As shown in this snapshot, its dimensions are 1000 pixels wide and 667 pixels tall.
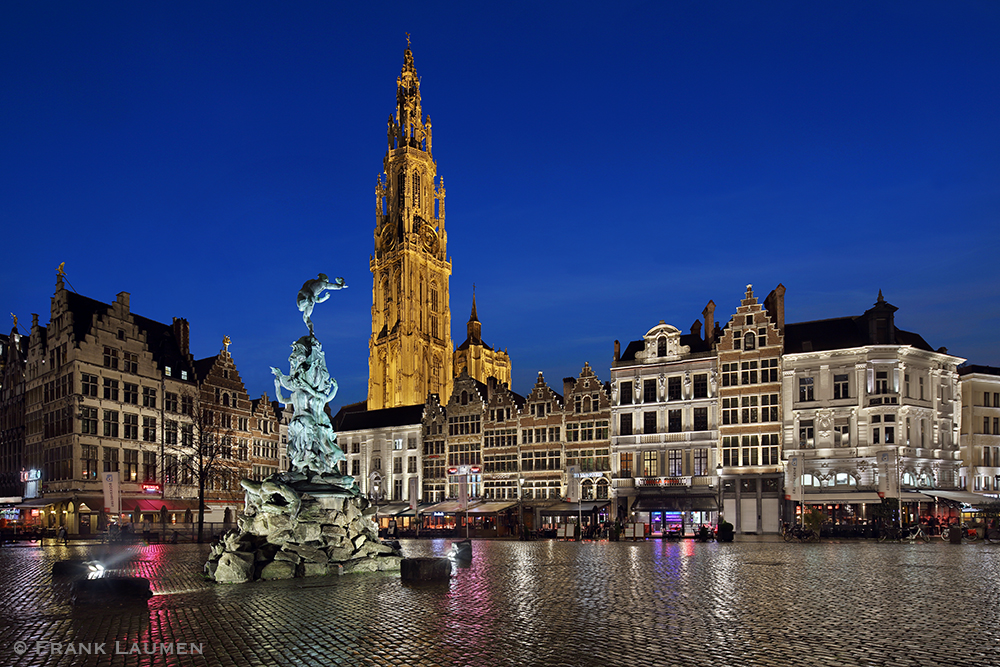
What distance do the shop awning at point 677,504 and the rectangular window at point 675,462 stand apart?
65.5 inches

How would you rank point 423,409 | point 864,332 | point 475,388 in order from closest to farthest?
point 864,332 < point 475,388 < point 423,409

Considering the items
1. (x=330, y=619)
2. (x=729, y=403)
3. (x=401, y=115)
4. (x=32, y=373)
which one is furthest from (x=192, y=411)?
(x=401, y=115)

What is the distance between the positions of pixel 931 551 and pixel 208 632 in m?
27.9

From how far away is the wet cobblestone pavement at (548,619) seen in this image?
11.1m

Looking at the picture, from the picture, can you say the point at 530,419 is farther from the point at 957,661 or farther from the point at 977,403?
the point at 957,661

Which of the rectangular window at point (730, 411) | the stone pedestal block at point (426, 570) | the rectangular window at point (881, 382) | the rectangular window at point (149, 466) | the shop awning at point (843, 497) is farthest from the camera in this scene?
the rectangular window at point (149, 466)

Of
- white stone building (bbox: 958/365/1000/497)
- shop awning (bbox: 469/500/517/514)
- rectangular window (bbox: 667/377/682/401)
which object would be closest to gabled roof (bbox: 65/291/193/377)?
shop awning (bbox: 469/500/517/514)

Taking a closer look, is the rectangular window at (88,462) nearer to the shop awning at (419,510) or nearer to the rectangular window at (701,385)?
the shop awning at (419,510)

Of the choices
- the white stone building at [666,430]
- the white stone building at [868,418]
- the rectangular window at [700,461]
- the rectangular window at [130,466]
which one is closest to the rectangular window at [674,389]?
the white stone building at [666,430]

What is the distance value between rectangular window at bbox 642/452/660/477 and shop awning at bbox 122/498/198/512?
32.4 m

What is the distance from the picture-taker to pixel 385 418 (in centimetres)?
7856

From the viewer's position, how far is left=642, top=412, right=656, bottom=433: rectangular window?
59625 millimetres

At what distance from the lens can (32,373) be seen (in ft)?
213

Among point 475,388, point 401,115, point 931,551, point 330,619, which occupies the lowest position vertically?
point 931,551
